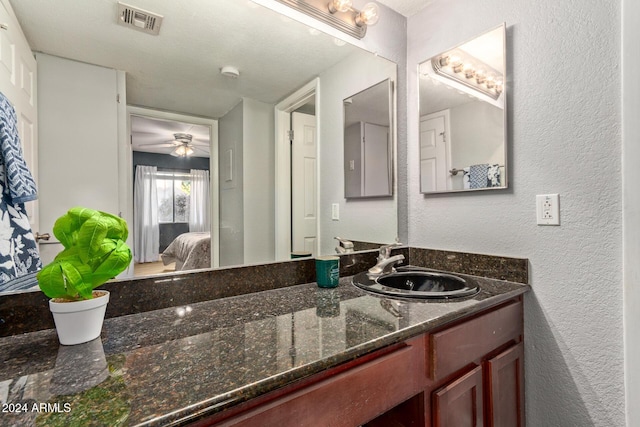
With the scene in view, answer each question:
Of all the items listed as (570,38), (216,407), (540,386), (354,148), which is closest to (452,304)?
(540,386)

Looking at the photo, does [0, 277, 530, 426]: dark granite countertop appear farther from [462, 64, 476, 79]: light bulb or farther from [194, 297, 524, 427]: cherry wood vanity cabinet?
[462, 64, 476, 79]: light bulb

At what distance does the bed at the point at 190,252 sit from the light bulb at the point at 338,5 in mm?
1167

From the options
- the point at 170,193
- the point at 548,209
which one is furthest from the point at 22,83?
the point at 548,209

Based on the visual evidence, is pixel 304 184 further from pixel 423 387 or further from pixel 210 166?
pixel 423 387

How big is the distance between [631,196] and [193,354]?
137 centimetres

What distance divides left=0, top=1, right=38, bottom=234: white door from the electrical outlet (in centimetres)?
168

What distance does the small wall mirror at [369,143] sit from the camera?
63.7 inches

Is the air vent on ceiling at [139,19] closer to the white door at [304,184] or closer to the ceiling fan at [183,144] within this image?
the ceiling fan at [183,144]

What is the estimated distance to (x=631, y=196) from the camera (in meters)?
1.00

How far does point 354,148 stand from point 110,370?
1349 mm

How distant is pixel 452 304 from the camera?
104 centimetres

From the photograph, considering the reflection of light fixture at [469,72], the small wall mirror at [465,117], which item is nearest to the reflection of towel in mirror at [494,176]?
the small wall mirror at [465,117]

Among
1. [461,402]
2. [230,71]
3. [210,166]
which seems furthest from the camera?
[230,71]

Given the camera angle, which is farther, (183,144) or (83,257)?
(183,144)
